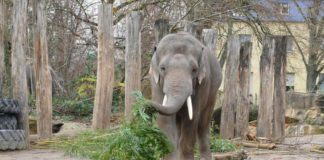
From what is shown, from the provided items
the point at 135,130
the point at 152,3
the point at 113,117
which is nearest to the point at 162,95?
the point at 135,130

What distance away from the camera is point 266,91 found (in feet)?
33.8

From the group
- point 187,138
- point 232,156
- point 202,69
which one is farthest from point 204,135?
point 202,69

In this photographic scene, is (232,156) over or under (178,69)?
under

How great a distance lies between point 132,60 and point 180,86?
3.58 metres

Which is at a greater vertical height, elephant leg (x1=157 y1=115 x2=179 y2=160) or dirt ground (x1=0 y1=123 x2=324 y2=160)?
elephant leg (x1=157 y1=115 x2=179 y2=160)

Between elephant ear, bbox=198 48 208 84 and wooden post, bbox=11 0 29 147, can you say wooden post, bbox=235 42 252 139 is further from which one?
elephant ear, bbox=198 48 208 84

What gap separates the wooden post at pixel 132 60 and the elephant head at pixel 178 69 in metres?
2.90

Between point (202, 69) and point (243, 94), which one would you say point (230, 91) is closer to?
point (243, 94)

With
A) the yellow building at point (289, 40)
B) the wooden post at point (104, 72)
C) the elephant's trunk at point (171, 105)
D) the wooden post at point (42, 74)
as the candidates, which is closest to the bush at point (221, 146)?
the wooden post at point (104, 72)

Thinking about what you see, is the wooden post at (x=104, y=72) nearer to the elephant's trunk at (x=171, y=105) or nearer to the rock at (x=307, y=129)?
the elephant's trunk at (x=171, y=105)

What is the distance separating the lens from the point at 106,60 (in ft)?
29.9

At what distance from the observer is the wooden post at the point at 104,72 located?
9.07m

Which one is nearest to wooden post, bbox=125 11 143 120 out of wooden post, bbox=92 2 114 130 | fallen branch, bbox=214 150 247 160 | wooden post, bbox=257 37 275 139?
wooden post, bbox=92 2 114 130

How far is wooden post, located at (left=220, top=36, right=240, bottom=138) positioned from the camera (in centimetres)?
1024
